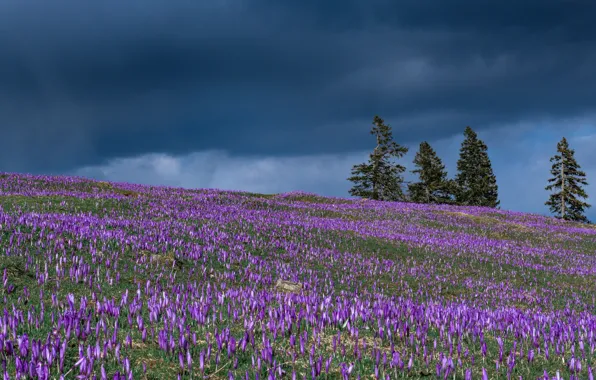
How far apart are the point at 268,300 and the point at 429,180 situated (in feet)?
238

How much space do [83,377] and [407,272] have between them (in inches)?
501

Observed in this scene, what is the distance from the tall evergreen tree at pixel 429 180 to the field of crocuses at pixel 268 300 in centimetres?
5056

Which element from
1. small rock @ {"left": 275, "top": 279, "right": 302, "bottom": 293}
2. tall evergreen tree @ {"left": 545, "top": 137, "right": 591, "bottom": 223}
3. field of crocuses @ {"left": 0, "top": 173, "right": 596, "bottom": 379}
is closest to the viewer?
field of crocuses @ {"left": 0, "top": 173, "right": 596, "bottom": 379}

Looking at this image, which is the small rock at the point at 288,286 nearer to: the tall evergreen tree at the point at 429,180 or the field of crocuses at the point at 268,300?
the field of crocuses at the point at 268,300

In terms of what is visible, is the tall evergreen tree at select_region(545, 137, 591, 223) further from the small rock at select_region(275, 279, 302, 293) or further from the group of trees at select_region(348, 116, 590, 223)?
the small rock at select_region(275, 279, 302, 293)

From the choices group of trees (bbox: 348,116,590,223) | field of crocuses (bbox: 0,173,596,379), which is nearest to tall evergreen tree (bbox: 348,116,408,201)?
group of trees (bbox: 348,116,590,223)

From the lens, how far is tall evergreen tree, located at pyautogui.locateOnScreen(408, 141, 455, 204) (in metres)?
75.8

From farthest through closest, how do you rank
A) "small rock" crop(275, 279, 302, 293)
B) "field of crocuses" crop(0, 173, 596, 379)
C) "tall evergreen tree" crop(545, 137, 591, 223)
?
"tall evergreen tree" crop(545, 137, 591, 223), "small rock" crop(275, 279, 302, 293), "field of crocuses" crop(0, 173, 596, 379)

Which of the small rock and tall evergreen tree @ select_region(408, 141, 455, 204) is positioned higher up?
tall evergreen tree @ select_region(408, 141, 455, 204)

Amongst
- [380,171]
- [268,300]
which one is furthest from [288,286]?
[380,171]

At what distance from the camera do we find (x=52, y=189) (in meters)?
28.8

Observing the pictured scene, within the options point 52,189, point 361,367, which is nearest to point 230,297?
point 361,367

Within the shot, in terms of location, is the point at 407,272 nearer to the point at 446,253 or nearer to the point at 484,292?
the point at 484,292

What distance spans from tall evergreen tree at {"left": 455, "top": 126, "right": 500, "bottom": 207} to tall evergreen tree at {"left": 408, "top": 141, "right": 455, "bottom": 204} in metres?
2.23
